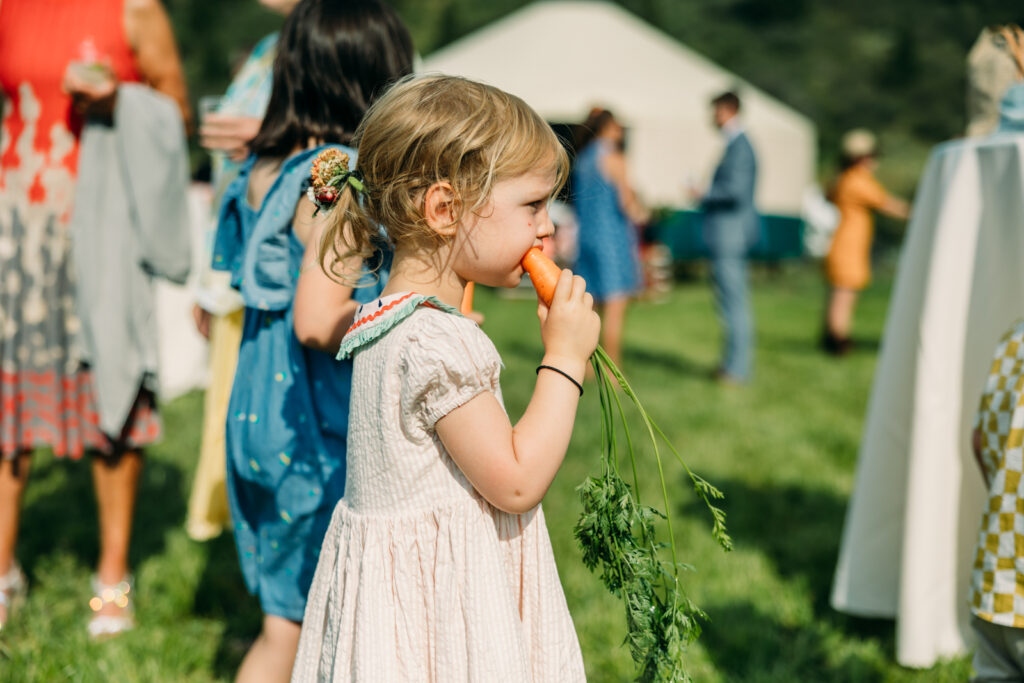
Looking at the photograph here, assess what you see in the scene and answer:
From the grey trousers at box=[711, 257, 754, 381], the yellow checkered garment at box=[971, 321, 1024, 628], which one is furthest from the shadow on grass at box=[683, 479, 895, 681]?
the grey trousers at box=[711, 257, 754, 381]

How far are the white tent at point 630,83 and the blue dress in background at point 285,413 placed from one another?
1658 cm

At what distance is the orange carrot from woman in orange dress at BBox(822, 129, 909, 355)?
308 inches

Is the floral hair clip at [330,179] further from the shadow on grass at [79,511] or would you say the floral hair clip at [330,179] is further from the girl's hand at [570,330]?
the shadow on grass at [79,511]

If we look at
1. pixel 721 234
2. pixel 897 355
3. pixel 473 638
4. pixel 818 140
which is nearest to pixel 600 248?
pixel 721 234

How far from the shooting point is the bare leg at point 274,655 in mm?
2164

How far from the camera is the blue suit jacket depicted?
7.75 m

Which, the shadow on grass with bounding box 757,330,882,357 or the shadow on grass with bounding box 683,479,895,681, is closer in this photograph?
the shadow on grass with bounding box 683,479,895,681

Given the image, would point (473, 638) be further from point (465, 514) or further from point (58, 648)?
point (58, 648)

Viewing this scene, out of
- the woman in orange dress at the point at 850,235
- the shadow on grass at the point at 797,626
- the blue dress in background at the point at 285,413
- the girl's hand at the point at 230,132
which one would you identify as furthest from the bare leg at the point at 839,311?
the blue dress in background at the point at 285,413

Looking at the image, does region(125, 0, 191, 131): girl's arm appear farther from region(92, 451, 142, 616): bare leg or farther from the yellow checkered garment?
the yellow checkered garment

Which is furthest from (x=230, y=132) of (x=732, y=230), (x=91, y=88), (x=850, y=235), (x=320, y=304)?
(x=850, y=235)

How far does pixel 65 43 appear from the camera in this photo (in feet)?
9.37

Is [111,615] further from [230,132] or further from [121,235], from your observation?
[230,132]

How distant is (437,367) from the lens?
5.12 feet
